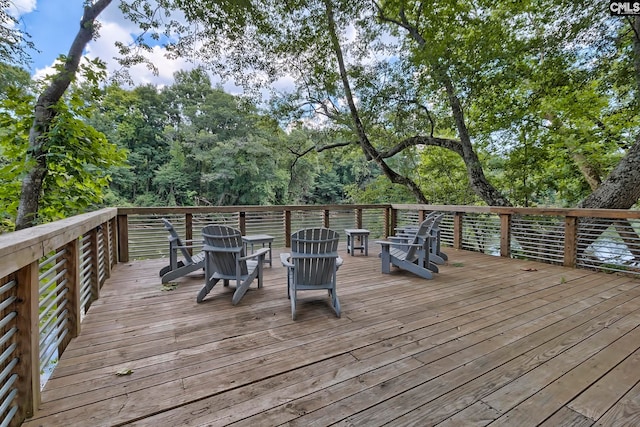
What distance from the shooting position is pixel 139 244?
5.02 m

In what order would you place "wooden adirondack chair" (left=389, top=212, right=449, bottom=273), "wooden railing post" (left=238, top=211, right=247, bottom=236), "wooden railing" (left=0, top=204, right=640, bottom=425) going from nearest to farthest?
1. "wooden railing" (left=0, top=204, right=640, bottom=425)
2. "wooden adirondack chair" (left=389, top=212, right=449, bottom=273)
3. "wooden railing post" (left=238, top=211, right=247, bottom=236)

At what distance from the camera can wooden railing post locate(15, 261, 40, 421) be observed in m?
1.32

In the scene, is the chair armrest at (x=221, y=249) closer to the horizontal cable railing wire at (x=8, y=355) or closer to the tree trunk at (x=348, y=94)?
the horizontal cable railing wire at (x=8, y=355)

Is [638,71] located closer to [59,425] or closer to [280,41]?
[280,41]

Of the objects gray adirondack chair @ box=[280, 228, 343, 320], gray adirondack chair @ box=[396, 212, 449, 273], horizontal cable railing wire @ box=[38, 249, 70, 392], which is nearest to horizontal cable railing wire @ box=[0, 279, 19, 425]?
horizontal cable railing wire @ box=[38, 249, 70, 392]

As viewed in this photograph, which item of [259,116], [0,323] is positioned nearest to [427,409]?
[0,323]

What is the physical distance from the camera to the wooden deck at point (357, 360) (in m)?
1.42

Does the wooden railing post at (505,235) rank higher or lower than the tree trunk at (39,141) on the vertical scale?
lower

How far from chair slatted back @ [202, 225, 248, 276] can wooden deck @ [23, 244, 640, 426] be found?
36 centimetres

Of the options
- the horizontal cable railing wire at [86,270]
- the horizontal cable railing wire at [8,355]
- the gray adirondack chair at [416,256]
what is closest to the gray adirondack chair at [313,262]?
the gray adirondack chair at [416,256]

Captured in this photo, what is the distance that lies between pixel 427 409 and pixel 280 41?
8.29 m

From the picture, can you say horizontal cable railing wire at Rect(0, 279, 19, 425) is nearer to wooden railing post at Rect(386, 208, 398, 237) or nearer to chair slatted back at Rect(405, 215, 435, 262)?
chair slatted back at Rect(405, 215, 435, 262)

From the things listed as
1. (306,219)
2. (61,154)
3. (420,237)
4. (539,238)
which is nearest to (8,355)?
(61,154)

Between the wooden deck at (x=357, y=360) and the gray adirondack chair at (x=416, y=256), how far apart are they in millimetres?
605
